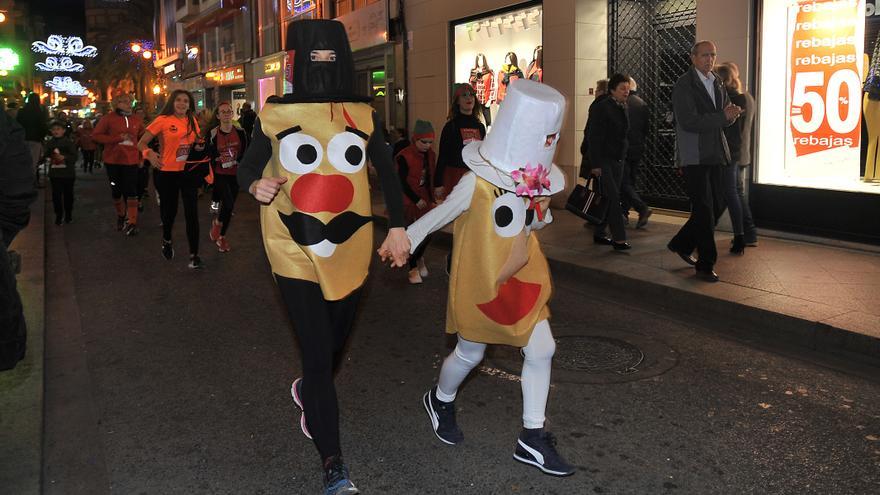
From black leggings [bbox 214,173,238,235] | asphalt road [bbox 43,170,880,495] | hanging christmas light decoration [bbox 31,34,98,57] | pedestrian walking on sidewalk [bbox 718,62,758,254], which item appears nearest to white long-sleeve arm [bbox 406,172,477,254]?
asphalt road [bbox 43,170,880,495]

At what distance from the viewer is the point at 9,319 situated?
2811 millimetres

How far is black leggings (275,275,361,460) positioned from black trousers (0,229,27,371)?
999 mm

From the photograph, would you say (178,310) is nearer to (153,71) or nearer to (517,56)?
(517,56)

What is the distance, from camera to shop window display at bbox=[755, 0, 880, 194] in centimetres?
889

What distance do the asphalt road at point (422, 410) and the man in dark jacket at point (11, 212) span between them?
1036 millimetres

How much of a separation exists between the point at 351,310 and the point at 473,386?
156 cm

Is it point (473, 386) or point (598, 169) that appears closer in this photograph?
point (473, 386)

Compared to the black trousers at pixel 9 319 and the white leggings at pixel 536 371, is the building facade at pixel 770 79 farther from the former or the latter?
the black trousers at pixel 9 319

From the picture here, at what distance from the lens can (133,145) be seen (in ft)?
37.8

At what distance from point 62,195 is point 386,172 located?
37.7 ft

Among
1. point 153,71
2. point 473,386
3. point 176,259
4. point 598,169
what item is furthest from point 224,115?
point 153,71

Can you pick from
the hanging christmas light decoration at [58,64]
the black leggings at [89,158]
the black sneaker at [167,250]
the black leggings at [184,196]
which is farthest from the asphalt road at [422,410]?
the hanging christmas light decoration at [58,64]

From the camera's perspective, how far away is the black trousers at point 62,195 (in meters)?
12.7

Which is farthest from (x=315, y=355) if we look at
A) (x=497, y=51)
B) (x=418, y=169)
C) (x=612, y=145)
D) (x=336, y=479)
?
(x=497, y=51)
